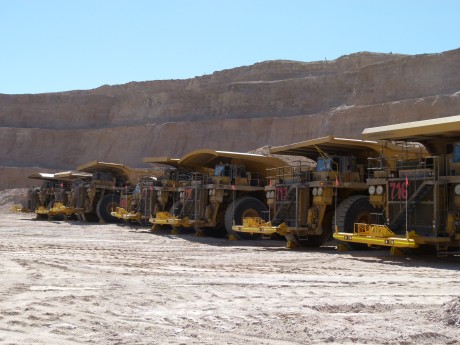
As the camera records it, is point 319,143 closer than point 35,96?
Yes

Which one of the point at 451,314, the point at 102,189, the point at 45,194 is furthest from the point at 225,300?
the point at 45,194

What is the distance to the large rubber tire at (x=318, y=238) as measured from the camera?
1711 centimetres

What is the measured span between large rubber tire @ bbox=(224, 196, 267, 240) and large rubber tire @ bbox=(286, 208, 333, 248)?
9.15 feet

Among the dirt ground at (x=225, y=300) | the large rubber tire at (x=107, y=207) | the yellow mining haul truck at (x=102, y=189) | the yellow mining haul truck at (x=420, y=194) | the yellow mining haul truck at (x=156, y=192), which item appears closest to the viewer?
the dirt ground at (x=225, y=300)

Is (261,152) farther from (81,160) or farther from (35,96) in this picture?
(35,96)

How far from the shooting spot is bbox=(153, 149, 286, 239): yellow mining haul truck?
20766 millimetres

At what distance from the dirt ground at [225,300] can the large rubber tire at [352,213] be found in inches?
91.6

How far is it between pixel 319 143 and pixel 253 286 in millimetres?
8593

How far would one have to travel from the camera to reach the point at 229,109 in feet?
205

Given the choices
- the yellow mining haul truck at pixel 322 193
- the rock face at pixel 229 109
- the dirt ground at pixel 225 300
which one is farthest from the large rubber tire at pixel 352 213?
the rock face at pixel 229 109

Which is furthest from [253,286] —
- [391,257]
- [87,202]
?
[87,202]

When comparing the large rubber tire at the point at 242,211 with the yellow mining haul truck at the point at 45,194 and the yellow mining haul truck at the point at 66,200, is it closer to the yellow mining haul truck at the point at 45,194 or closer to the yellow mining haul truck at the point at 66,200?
the yellow mining haul truck at the point at 66,200

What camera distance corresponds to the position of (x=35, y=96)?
74.7 meters

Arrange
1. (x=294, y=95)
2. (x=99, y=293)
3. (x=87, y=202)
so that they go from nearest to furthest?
(x=99, y=293) < (x=87, y=202) < (x=294, y=95)
